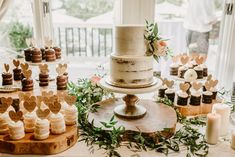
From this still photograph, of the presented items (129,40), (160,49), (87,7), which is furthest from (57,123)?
(87,7)

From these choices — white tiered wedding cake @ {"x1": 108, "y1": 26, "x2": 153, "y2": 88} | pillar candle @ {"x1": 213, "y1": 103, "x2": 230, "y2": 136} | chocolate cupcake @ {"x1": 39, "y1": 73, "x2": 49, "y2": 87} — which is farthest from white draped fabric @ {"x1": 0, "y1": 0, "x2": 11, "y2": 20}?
pillar candle @ {"x1": 213, "y1": 103, "x2": 230, "y2": 136}

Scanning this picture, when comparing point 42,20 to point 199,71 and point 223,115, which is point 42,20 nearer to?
point 199,71

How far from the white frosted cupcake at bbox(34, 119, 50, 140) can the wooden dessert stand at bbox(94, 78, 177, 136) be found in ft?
0.83

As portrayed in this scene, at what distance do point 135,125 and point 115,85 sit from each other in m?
0.22

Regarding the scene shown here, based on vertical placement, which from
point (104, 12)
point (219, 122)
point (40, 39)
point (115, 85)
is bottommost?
point (219, 122)

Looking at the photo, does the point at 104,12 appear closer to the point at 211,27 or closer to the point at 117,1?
the point at 117,1

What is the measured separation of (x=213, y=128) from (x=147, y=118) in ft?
1.07

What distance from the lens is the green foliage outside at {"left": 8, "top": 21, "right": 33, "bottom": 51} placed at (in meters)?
2.43

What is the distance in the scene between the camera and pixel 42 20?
219 cm

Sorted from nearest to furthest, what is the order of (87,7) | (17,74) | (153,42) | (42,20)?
(153,42) < (17,74) < (42,20) < (87,7)

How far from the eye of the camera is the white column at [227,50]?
2035 mm

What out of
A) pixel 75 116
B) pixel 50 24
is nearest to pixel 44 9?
pixel 50 24

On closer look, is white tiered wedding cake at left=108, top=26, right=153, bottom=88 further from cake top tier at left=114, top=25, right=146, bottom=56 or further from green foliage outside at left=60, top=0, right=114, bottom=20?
green foliage outside at left=60, top=0, right=114, bottom=20

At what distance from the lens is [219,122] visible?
1.34 meters
